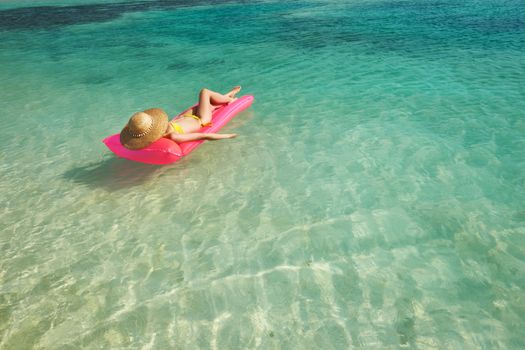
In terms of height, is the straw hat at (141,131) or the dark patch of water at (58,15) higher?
the straw hat at (141,131)

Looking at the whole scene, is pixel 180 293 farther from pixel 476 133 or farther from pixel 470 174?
pixel 476 133

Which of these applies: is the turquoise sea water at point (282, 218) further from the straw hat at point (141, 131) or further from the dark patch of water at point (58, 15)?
the dark patch of water at point (58, 15)

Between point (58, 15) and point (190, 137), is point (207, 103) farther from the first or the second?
point (58, 15)

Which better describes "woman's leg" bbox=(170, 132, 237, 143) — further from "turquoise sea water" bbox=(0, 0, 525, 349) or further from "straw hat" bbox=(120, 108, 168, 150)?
"turquoise sea water" bbox=(0, 0, 525, 349)

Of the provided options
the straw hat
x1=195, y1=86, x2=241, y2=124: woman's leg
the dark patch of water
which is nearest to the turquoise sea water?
x1=195, y1=86, x2=241, y2=124: woman's leg

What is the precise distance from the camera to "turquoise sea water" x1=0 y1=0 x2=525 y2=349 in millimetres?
2785

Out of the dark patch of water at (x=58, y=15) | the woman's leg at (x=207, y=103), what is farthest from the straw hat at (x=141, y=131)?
the dark patch of water at (x=58, y=15)

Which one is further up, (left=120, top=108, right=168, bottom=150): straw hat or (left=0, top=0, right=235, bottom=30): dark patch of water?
(left=120, top=108, right=168, bottom=150): straw hat

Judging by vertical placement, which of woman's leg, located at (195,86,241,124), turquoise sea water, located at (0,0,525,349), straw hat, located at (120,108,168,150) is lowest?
turquoise sea water, located at (0,0,525,349)

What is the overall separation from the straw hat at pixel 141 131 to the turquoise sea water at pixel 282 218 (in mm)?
585

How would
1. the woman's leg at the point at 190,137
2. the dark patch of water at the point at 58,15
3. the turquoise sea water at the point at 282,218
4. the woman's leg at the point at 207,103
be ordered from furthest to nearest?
the dark patch of water at the point at 58,15, the woman's leg at the point at 207,103, the woman's leg at the point at 190,137, the turquoise sea water at the point at 282,218

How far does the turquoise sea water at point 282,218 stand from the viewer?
2785 millimetres

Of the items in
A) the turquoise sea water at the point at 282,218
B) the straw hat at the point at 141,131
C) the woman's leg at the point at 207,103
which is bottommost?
the turquoise sea water at the point at 282,218

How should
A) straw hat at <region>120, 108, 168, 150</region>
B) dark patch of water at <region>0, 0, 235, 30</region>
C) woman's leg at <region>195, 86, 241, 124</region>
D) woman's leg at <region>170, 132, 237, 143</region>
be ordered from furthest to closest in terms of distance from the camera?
dark patch of water at <region>0, 0, 235, 30</region>
woman's leg at <region>195, 86, 241, 124</region>
woman's leg at <region>170, 132, 237, 143</region>
straw hat at <region>120, 108, 168, 150</region>
